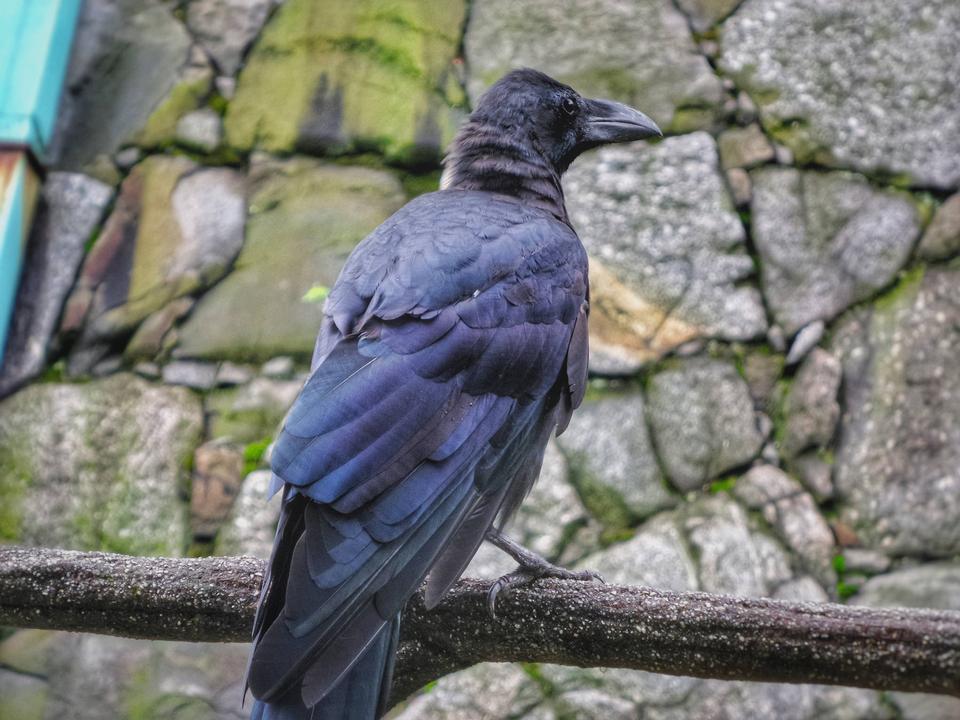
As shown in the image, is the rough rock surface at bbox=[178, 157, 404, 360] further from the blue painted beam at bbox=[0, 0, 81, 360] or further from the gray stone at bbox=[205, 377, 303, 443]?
the blue painted beam at bbox=[0, 0, 81, 360]

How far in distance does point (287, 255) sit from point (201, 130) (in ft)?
2.32

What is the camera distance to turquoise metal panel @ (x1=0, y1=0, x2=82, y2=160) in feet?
13.7

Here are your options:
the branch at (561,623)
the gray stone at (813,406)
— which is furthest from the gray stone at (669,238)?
the branch at (561,623)

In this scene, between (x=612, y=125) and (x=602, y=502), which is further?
(x=602, y=502)

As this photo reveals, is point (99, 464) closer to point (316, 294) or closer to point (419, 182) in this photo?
point (316, 294)

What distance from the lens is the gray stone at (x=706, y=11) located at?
4.34 m

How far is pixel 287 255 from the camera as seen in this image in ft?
13.4

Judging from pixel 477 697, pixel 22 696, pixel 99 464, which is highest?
pixel 99 464

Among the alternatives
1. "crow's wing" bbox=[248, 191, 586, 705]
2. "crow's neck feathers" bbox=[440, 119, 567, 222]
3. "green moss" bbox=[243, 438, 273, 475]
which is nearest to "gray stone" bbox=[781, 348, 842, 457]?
"crow's neck feathers" bbox=[440, 119, 567, 222]

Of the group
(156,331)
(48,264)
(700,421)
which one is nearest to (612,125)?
(700,421)

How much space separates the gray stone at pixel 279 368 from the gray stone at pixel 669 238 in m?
1.08

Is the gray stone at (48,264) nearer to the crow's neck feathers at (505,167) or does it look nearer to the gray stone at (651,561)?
the crow's neck feathers at (505,167)

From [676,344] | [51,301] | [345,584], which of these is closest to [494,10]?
[676,344]

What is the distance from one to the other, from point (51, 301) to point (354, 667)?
2.79 meters
